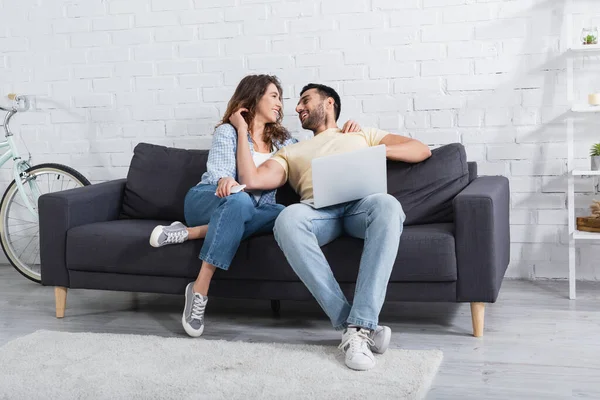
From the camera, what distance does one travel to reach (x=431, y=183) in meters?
3.35

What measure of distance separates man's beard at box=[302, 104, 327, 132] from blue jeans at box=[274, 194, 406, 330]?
550 millimetres

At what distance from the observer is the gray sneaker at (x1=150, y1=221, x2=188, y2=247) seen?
316 cm

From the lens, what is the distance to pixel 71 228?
3414 mm

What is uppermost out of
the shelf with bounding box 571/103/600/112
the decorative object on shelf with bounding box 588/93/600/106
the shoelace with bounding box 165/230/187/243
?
the decorative object on shelf with bounding box 588/93/600/106

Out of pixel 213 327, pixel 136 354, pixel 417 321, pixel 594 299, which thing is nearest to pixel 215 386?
pixel 136 354

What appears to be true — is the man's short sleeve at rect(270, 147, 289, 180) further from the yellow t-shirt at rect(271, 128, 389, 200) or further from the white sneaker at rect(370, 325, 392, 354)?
the white sneaker at rect(370, 325, 392, 354)

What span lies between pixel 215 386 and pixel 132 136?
2.24 meters

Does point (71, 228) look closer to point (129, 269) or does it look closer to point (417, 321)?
point (129, 269)

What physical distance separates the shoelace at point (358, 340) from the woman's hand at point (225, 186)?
82 centimetres

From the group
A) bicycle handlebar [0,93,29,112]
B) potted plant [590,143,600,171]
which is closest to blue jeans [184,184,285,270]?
potted plant [590,143,600,171]

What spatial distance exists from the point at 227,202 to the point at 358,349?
81 cm

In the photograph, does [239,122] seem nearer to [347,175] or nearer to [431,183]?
[347,175]

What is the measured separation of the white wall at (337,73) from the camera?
3.84 m

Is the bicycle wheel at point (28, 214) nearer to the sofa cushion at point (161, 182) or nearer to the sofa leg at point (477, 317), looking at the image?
the sofa cushion at point (161, 182)
